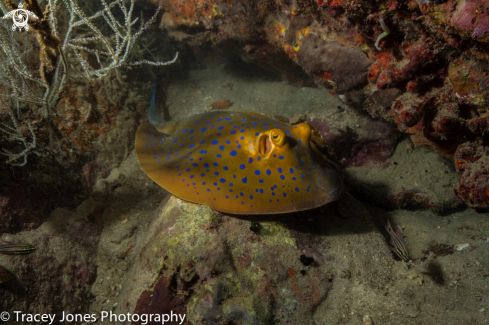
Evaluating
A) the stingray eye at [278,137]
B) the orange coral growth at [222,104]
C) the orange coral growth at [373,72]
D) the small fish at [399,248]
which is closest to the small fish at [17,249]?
the stingray eye at [278,137]

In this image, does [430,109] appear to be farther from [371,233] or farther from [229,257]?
[229,257]

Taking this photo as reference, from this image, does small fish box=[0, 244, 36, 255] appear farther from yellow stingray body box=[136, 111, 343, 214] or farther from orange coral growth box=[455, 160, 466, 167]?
orange coral growth box=[455, 160, 466, 167]

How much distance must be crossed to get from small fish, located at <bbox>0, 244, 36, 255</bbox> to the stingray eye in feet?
13.4

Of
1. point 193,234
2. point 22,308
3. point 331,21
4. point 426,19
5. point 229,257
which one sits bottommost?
point 22,308

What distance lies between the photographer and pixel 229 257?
3.23 m

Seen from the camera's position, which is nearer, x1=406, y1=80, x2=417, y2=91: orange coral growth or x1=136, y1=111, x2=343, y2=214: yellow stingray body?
x1=136, y1=111, x2=343, y2=214: yellow stingray body

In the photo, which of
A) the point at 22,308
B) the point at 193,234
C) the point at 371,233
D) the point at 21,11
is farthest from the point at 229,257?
the point at 21,11

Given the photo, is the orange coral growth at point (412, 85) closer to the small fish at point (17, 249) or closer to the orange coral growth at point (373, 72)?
the orange coral growth at point (373, 72)

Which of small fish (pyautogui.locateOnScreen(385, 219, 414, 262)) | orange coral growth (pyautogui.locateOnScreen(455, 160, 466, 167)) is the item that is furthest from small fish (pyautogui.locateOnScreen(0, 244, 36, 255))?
orange coral growth (pyautogui.locateOnScreen(455, 160, 466, 167))

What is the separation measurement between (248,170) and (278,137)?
67 centimetres

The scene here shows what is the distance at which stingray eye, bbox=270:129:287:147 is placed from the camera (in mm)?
3580

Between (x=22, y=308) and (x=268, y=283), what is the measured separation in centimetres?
372

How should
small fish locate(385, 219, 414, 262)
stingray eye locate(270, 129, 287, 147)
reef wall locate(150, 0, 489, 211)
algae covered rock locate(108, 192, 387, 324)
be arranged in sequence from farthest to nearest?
small fish locate(385, 219, 414, 262) < stingray eye locate(270, 129, 287, 147) < reef wall locate(150, 0, 489, 211) < algae covered rock locate(108, 192, 387, 324)

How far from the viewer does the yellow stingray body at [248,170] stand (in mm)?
3359
